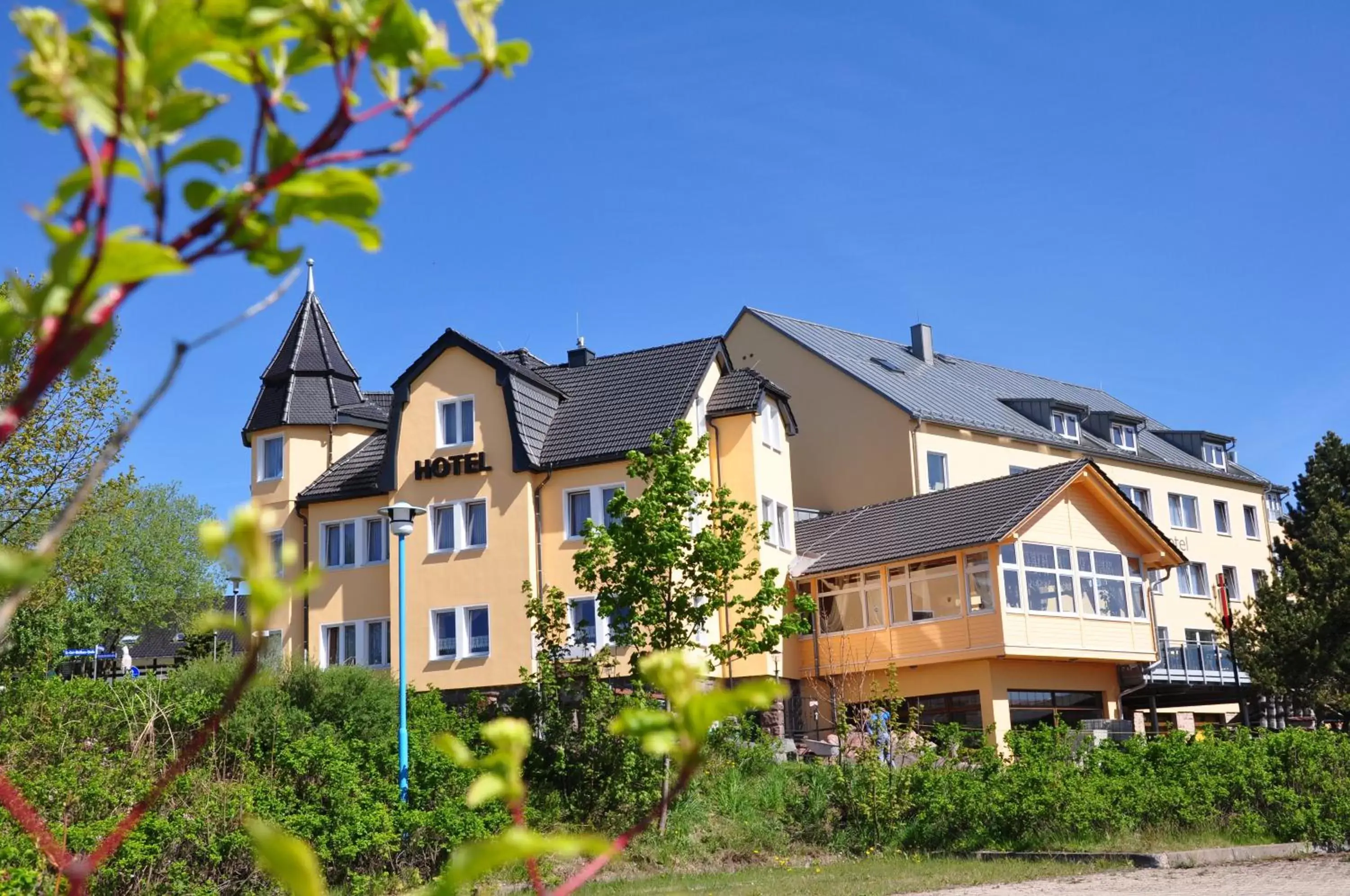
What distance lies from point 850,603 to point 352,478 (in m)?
13.1

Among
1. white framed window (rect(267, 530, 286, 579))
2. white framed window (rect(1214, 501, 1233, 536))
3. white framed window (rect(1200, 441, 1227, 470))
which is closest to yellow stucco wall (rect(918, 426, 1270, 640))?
white framed window (rect(1214, 501, 1233, 536))

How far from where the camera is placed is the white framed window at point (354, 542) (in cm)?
3431

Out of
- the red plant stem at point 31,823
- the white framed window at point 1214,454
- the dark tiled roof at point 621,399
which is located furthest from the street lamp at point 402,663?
the white framed window at point 1214,454

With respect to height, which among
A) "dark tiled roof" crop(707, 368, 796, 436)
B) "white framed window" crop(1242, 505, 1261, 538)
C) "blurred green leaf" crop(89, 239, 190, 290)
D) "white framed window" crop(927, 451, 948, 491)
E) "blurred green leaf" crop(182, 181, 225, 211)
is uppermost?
"dark tiled roof" crop(707, 368, 796, 436)

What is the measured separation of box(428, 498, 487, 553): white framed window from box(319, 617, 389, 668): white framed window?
2420mm

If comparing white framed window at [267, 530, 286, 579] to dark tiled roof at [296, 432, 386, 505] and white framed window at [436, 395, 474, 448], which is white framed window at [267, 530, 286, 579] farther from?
dark tiled roof at [296, 432, 386, 505]

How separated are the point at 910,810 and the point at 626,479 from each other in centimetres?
1293

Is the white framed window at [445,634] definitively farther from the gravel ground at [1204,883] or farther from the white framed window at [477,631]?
the gravel ground at [1204,883]

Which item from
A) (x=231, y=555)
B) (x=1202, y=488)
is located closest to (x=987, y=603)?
(x=1202, y=488)

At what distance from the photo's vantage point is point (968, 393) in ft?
157

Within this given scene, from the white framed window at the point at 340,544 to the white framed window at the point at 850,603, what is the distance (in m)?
11.8

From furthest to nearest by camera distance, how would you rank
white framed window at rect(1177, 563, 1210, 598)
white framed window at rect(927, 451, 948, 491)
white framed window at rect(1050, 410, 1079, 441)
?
white framed window at rect(1050, 410, 1079, 441) → white framed window at rect(1177, 563, 1210, 598) → white framed window at rect(927, 451, 948, 491)

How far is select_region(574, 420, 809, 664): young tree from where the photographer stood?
21.2m

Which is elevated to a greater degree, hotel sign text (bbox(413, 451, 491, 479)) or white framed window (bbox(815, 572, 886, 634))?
hotel sign text (bbox(413, 451, 491, 479))
